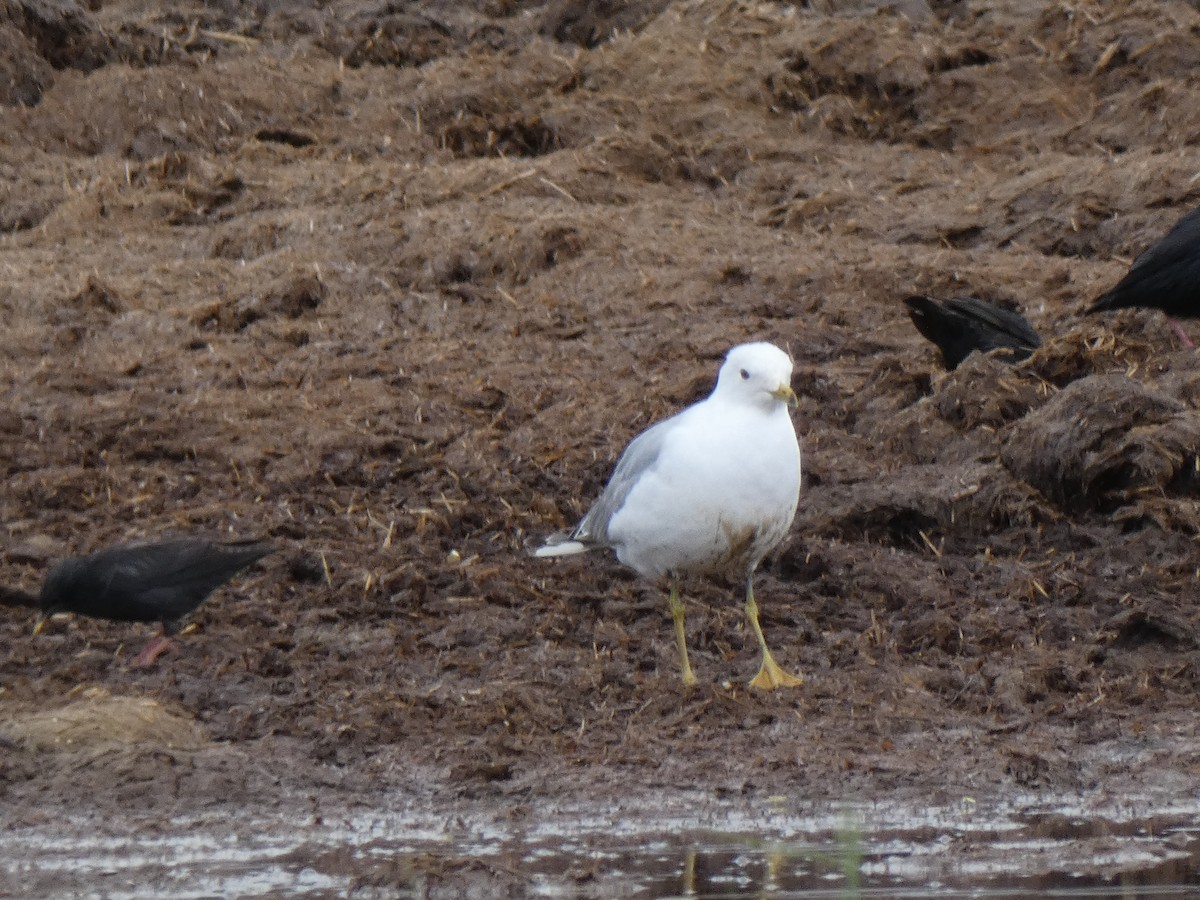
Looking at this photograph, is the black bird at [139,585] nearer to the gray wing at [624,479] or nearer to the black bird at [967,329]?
the gray wing at [624,479]

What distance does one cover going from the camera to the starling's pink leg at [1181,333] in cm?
1023

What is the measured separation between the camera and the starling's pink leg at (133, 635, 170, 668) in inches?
300

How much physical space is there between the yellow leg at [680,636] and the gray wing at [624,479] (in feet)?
1.08

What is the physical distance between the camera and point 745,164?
14.1m

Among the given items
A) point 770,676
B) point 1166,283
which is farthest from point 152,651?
point 1166,283

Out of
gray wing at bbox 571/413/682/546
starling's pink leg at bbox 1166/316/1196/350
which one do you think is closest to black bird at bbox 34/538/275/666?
gray wing at bbox 571/413/682/546

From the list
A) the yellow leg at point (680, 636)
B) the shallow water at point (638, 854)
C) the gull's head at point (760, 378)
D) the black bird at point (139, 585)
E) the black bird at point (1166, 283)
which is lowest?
the shallow water at point (638, 854)

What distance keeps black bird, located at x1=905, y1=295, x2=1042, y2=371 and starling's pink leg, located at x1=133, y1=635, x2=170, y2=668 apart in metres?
4.05

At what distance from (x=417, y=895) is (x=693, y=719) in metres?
1.78

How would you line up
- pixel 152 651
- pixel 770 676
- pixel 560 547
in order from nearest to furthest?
pixel 770 676 → pixel 152 651 → pixel 560 547

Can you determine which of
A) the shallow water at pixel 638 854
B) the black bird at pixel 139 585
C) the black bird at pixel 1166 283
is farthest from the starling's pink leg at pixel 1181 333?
the black bird at pixel 139 585

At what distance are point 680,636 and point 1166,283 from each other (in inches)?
152

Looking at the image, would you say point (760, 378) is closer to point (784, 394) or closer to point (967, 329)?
point (784, 394)

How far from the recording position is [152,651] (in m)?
7.68
